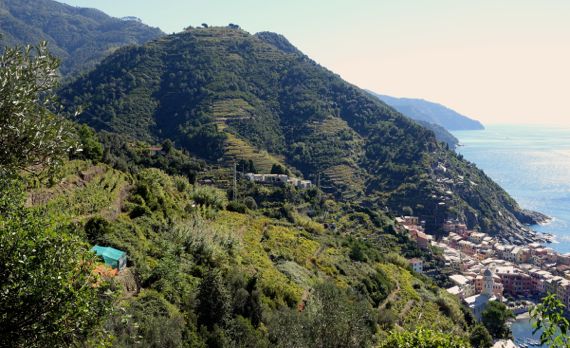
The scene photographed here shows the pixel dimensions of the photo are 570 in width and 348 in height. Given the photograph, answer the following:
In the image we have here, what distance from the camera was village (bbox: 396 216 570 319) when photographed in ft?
191

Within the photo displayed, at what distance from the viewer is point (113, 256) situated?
47.3 feet

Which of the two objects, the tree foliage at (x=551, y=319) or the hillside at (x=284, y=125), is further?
the hillside at (x=284, y=125)

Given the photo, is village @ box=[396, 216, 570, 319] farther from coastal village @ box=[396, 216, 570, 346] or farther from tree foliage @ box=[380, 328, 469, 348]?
tree foliage @ box=[380, 328, 469, 348]

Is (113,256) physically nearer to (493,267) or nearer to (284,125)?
(493,267)

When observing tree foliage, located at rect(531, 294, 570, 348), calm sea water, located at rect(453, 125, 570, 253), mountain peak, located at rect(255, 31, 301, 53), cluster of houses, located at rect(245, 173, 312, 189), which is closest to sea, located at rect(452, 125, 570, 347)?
calm sea water, located at rect(453, 125, 570, 253)

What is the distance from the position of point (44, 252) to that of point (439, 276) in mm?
57460

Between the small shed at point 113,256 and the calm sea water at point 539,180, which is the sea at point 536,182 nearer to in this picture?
the calm sea water at point 539,180

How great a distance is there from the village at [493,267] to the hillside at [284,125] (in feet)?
A: 19.6

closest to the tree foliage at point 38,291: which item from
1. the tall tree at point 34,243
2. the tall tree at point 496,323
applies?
the tall tree at point 34,243

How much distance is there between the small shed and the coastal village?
40796mm

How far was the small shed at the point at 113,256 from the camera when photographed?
1410cm

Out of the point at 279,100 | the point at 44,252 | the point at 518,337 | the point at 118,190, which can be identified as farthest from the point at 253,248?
the point at 279,100

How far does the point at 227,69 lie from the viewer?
115 metres

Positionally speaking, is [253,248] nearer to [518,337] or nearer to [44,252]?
[44,252]
